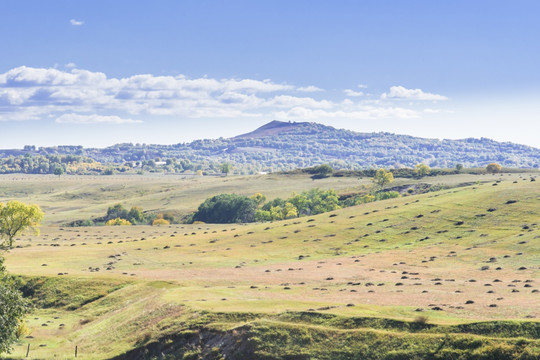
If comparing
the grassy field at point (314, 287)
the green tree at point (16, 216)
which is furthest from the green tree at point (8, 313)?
the green tree at point (16, 216)

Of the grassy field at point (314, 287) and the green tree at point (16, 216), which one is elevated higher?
the green tree at point (16, 216)

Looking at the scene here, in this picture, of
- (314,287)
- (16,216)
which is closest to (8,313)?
(314,287)

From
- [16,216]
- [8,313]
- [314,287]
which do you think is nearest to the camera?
[8,313]

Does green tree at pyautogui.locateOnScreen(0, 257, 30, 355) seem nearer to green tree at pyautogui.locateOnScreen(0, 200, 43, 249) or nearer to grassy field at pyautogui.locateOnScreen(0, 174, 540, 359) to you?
grassy field at pyautogui.locateOnScreen(0, 174, 540, 359)

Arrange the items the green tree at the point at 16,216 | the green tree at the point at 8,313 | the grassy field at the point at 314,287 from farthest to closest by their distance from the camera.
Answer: the green tree at the point at 16,216 < the green tree at the point at 8,313 < the grassy field at the point at 314,287

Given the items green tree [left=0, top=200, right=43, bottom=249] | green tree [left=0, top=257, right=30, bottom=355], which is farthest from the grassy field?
green tree [left=0, top=257, right=30, bottom=355]

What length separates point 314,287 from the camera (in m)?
76.4

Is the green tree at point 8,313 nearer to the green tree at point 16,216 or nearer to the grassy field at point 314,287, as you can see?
the grassy field at point 314,287

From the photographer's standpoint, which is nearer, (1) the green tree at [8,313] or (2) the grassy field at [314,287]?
(2) the grassy field at [314,287]

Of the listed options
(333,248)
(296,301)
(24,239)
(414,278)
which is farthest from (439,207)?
(24,239)

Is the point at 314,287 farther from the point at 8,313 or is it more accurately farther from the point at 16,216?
the point at 16,216

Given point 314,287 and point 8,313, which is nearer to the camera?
point 8,313

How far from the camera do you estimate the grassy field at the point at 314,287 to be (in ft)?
161

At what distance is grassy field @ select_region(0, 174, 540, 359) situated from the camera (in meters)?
49.2
